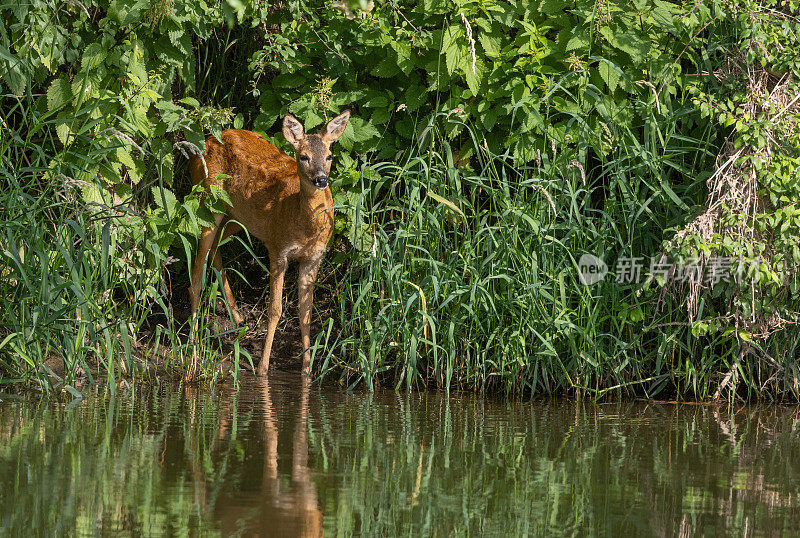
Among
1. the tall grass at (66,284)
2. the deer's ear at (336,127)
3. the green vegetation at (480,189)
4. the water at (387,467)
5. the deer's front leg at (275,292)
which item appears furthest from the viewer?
the deer's front leg at (275,292)

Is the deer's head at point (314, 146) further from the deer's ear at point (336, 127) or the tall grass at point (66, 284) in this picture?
the tall grass at point (66, 284)

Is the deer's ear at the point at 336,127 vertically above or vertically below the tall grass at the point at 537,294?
above

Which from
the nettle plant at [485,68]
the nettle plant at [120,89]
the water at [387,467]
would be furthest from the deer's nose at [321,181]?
the water at [387,467]


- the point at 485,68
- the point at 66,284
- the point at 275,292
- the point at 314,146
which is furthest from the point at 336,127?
the point at 66,284

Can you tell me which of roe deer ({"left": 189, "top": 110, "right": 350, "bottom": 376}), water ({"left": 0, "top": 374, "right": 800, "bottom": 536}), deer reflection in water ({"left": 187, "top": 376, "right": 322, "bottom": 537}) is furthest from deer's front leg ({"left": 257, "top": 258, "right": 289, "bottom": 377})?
deer reflection in water ({"left": 187, "top": 376, "right": 322, "bottom": 537})

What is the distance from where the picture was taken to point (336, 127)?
7.27 m

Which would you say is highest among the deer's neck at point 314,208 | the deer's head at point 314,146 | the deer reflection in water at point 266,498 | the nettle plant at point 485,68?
the nettle plant at point 485,68

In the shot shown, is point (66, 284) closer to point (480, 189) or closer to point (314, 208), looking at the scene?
point (314, 208)

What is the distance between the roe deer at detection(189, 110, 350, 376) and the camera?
7.22 m

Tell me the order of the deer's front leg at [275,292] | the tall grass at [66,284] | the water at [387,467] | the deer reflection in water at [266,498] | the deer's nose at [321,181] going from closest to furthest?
the deer reflection in water at [266,498] → the water at [387,467] → the tall grass at [66,284] → the deer's nose at [321,181] → the deer's front leg at [275,292]

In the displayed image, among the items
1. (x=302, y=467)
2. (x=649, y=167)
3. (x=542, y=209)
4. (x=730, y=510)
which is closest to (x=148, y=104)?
(x=542, y=209)

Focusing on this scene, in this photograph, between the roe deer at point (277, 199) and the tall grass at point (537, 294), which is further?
the roe deer at point (277, 199)

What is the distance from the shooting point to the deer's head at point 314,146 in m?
7.07

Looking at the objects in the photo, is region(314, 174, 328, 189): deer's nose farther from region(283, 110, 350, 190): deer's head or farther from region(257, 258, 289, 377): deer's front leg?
region(257, 258, 289, 377): deer's front leg
